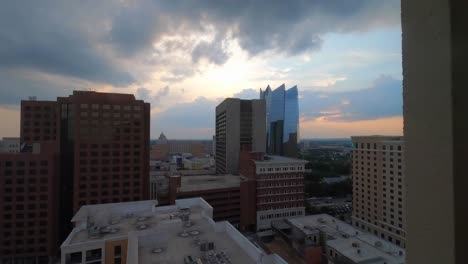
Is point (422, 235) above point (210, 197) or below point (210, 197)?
above

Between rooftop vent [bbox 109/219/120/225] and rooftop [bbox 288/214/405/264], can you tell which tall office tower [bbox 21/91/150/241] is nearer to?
rooftop vent [bbox 109/219/120/225]

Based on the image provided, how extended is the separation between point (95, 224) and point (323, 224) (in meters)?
15.0

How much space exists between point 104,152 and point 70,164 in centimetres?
493

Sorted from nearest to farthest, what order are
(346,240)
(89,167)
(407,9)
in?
(407,9) → (346,240) → (89,167)

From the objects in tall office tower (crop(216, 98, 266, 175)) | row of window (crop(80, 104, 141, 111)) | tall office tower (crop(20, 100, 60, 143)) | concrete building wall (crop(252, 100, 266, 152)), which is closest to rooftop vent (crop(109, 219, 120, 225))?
row of window (crop(80, 104, 141, 111))

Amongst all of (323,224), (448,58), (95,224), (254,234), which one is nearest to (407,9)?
(448,58)

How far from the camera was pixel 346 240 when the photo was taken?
15742 mm

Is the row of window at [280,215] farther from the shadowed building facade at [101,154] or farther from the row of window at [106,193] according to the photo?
the row of window at [106,193]

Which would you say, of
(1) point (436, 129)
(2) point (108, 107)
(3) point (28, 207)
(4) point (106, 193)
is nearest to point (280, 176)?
(4) point (106, 193)

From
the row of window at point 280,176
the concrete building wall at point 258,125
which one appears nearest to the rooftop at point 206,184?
the row of window at point 280,176

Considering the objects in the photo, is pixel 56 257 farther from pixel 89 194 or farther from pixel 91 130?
pixel 91 130

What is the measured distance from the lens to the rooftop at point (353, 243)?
13.4 meters

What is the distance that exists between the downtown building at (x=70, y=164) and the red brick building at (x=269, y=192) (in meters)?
9.13

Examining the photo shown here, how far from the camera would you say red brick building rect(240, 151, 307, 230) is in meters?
23.0
